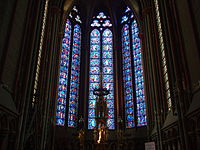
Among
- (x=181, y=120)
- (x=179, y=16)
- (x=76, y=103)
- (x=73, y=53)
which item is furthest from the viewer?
(x=73, y=53)

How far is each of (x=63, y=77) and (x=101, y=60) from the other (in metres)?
4.06

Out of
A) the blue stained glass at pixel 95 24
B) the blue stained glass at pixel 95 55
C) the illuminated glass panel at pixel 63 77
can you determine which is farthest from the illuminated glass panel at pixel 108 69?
the illuminated glass panel at pixel 63 77

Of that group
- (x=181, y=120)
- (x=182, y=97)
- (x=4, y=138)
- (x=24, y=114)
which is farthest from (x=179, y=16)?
(x=4, y=138)

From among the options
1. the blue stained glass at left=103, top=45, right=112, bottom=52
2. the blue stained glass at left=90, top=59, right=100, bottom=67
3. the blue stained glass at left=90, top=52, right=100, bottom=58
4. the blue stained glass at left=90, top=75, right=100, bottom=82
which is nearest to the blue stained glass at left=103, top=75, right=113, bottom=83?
the blue stained glass at left=90, top=75, right=100, bottom=82

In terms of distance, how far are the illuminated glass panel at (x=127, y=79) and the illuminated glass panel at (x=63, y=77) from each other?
5016 millimetres

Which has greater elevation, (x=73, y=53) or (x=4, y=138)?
(x=73, y=53)

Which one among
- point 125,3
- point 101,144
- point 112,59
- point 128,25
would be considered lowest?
point 101,144

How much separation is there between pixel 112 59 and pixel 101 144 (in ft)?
28.9

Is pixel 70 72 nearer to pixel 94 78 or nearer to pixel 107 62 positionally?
pixel 94 78

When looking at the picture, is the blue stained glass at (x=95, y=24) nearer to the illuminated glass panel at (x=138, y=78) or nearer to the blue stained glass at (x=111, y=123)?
the illuminated glass panel at (x=138, y=78)

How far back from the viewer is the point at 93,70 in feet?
67.2

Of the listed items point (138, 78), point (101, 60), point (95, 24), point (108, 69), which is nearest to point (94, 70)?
point (101, 60)

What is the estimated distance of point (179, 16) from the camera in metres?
10.3

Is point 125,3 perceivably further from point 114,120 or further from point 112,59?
point 114,120
